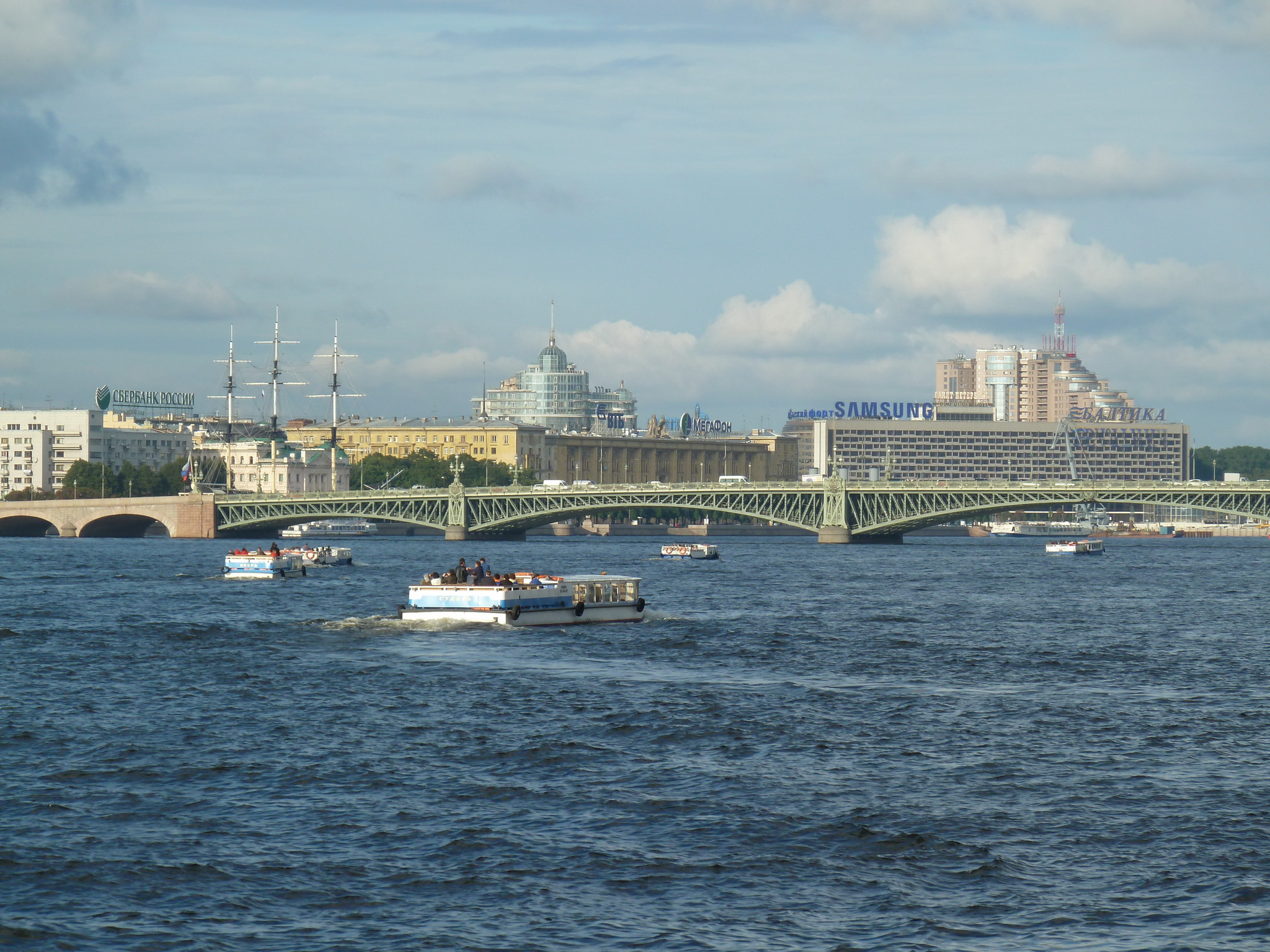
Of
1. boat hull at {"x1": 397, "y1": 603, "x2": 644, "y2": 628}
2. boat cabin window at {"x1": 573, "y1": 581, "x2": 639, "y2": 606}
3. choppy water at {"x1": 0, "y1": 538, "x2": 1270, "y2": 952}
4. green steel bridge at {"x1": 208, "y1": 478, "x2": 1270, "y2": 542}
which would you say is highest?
green steel bridge at {"x1": 208, "y1": 478, "x2": 1270, "y2": 542}

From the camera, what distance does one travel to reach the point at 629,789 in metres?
26.5

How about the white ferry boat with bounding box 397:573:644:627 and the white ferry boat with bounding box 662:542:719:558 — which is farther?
the white ferry boat with bounding box 662:542:719:558

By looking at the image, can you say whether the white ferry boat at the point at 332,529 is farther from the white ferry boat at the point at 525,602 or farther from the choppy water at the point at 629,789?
the choppy water at the point at 629,789

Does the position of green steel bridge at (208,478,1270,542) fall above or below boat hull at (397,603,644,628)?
above

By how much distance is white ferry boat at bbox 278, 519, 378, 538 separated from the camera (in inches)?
7254

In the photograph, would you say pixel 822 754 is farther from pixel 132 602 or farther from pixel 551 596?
pixel 132 602

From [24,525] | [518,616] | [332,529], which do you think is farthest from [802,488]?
[518,616]

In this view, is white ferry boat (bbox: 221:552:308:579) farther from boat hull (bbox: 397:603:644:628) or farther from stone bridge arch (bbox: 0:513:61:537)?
stone bridge arch (bbox: 0:513:61:537)

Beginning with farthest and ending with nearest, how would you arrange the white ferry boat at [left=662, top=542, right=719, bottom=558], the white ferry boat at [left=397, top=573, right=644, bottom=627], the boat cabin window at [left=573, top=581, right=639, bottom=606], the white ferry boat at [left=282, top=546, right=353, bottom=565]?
the white ferry boat at [left=662, top=542, right=719, bottom=558], the white ferry boat at [left=282, top=546, right=353, bottom=565], the boat cabin window at [left=573, top=581, right=639, bottom=606], the white ferry boat at [left=397, top=573, right=644, bottom=627]

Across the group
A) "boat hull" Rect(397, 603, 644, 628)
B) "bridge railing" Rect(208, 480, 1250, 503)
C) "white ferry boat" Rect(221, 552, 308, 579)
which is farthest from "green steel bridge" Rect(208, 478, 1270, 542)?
"boat hull" Rect(397, 603, 644, 628)

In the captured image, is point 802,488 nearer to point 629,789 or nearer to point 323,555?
point 323,555

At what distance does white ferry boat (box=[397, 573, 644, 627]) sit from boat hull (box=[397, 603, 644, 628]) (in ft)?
0.06

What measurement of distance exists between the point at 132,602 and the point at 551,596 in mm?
20479

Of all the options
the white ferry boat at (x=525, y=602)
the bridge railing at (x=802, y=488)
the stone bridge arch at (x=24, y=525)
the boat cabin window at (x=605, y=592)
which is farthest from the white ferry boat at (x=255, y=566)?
the stone bridge arch at (x=24, y=525)
